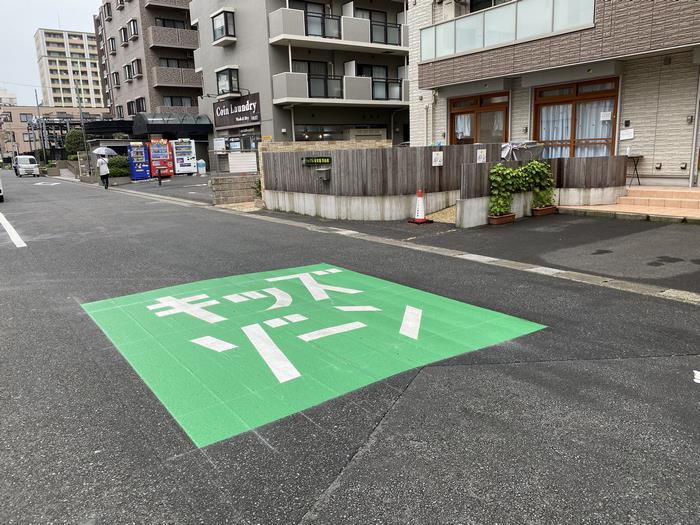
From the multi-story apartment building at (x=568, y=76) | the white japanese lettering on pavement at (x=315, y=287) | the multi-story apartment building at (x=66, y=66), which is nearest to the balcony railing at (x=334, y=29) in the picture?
the multi-story apartment building at (x=568, y=76)

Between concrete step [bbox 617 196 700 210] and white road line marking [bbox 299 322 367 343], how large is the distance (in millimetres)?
9500

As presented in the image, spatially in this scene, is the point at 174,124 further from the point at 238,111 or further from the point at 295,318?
the point at 295,318

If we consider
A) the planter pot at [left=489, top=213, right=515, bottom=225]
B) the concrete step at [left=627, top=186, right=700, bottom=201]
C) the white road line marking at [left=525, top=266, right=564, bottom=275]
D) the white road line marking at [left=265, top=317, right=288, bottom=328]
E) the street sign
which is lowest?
the white road line marking at [left=525, top=266, right=564, bottom=275]

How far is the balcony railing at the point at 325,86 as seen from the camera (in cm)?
2780

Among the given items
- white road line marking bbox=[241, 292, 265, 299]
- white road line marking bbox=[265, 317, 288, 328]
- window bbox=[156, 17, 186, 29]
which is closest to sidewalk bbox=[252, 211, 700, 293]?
white road line marking bbox=[241, 292, 265, 299]

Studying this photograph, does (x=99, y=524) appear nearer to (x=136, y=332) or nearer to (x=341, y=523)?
(x=341, y=523)

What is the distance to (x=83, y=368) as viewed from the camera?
4.52 metres

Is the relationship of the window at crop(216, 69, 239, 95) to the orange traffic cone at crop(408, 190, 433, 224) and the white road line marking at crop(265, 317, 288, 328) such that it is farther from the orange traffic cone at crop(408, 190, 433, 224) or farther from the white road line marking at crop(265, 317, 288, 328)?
the white road line marking at crop(265, 317, 288, 328)

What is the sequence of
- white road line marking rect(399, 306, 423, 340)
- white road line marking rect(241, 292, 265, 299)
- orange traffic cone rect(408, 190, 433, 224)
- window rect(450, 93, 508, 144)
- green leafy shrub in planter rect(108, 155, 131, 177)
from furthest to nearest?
1. green leafy shrub in planter rect(108, 155, 131, 177)
2. window rect(450, 93, 508, 144)
3. orange traffic cone rect(408, 190, 433, 224)
4. white road line marking rect(241, 292, 265, 299)
5. white road line marking rect(399, 306, 423, 340)

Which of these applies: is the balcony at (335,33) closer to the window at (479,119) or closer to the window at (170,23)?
the window at (479,119)

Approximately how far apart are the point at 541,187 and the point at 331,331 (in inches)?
350

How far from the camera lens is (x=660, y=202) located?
11906mm

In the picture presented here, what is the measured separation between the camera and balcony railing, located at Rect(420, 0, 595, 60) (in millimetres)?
13719

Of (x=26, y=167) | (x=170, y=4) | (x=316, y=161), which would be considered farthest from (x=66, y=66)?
(x=316, y=161)
